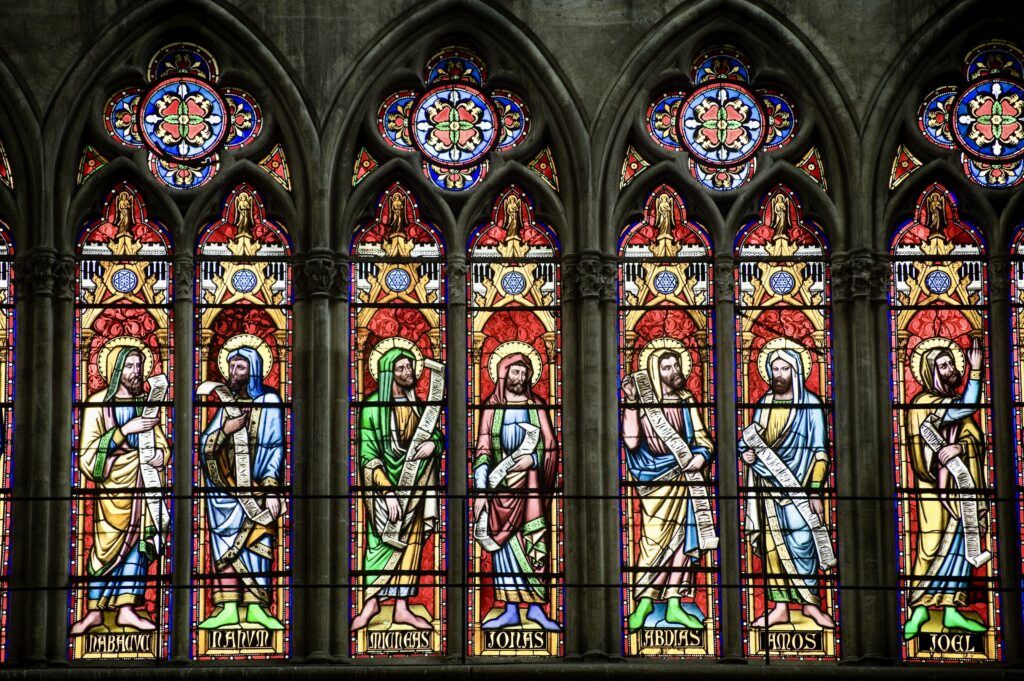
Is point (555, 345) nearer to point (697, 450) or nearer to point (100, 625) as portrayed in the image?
point (697, 450)

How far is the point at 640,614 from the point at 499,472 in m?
1.49

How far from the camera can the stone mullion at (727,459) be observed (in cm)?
1480

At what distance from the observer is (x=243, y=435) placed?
15.0 meters

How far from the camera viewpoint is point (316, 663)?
14.5 meters

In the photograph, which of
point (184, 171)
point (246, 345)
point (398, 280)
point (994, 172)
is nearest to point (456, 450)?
point (398, 280)

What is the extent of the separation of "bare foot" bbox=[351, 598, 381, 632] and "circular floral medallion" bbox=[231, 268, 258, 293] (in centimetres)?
256

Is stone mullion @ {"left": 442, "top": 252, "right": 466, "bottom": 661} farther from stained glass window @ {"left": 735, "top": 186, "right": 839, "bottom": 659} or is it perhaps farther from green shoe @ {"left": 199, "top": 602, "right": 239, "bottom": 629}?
stained glass window @ {"left": 735, "top": 186, "right": 839, "bottom": 659}

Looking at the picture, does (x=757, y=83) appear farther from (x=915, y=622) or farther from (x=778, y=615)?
(x=915, y=622)

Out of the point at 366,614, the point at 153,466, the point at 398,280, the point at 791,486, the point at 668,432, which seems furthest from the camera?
the point at 398,280

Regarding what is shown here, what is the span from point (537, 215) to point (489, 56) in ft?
4.33

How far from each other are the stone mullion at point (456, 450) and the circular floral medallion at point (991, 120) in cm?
408

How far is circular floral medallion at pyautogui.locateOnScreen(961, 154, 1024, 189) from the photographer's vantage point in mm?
15625

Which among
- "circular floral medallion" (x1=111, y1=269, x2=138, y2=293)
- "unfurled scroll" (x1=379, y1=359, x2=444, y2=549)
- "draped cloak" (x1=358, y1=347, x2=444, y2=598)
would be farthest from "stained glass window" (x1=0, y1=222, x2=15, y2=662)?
"unfurled scroll" (x1=379, y1=359, x2=444, y2=549)

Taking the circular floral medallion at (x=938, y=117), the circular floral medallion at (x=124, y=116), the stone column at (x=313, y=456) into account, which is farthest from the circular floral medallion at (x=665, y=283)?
the circular floral medallion at (x=124, y=116)
